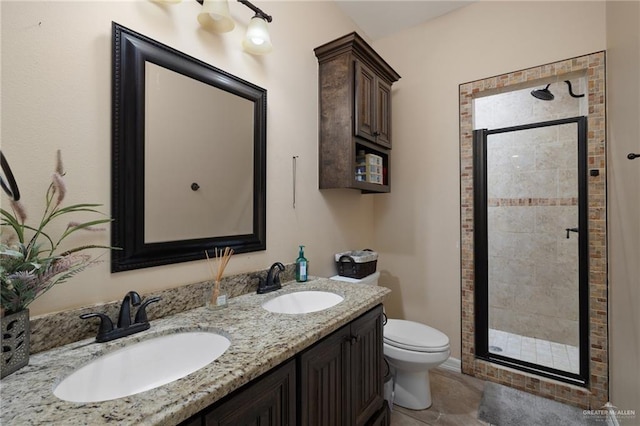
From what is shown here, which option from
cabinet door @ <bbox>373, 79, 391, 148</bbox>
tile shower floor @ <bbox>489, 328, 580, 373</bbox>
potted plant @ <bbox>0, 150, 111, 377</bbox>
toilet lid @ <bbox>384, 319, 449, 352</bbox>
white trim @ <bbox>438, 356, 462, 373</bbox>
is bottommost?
white trim @ <bbox>438, 356, 462, 373</bbox>

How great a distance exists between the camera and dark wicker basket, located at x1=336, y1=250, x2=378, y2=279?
2.09 meters

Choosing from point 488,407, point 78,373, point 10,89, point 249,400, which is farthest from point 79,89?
point 488,407

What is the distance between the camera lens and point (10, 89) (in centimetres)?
84

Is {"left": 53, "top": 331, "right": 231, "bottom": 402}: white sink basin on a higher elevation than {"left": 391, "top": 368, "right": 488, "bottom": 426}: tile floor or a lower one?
higher

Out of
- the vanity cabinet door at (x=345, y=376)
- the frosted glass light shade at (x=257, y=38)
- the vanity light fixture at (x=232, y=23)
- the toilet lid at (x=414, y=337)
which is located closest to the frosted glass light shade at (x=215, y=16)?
the vanity light fixture at (x=232, y=23)

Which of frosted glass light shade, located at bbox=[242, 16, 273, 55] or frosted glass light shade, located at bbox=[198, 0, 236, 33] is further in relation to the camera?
frosted glass light shade, located at bbox=[242, 16, 273, 55]

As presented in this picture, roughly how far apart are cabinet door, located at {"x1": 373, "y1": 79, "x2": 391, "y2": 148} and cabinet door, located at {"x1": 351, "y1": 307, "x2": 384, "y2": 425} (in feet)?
4.33

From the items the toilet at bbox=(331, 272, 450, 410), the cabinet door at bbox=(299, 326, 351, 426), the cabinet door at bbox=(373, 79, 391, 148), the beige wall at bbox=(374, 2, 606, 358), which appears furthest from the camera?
the cabinet door at bbox=(373, 79, 391, 148)

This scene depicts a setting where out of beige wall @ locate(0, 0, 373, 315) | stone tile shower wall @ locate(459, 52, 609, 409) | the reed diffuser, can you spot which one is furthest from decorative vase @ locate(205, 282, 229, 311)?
stone tile shower wall @ locate(459, 52, 609, 409)

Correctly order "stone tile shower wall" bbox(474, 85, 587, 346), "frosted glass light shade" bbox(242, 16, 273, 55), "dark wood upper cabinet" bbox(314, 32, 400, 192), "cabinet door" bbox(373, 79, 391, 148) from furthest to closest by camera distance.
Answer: "stone tile shower wall" bbox(474, 85, 587, 346), "cabinet door" bbox(373, 79, 391, 148), "dark wood upper cabinet" bbox(314, 32, 400, 192), "frosted glass light shade" bbox(242, 16, 273, 55)

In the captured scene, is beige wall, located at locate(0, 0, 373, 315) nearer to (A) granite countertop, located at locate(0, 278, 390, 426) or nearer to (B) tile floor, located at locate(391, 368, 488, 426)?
(A) granite countertop, located at locate(0, 278, 390, 426)

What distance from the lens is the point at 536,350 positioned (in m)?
2.43

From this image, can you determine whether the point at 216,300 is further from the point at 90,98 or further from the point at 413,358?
the point at 413,358

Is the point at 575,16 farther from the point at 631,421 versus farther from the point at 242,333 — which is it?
the point at 242,333
